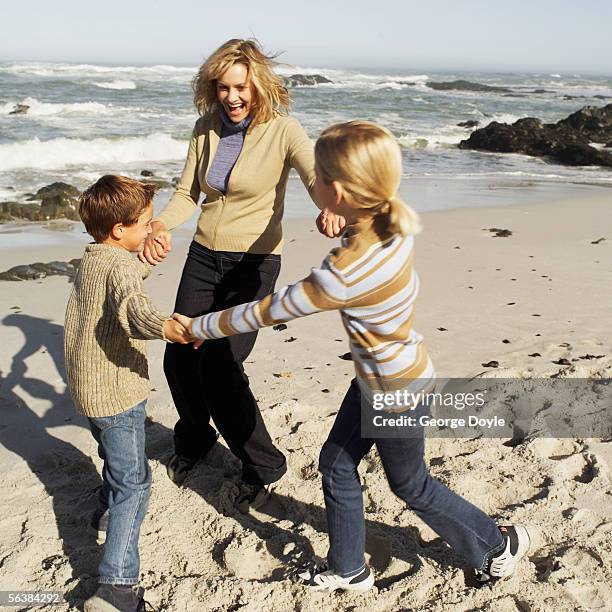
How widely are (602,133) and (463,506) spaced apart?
2381 centimetres

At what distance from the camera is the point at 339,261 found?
218cm

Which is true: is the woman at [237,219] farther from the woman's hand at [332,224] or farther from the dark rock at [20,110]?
the dark rock at [20,110]

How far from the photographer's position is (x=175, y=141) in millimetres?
17641

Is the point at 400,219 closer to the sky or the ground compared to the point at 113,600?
closer to the sky

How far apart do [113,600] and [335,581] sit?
0.80m

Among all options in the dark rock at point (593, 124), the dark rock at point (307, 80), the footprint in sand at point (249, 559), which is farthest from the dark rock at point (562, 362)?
the dark rock at point (307, 80)

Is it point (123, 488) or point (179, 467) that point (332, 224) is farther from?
point (179, 467)

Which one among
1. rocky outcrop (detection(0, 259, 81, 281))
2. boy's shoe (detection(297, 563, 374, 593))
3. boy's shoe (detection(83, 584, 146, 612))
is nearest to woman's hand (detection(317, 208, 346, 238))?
boy's shoe (detection(297, 563, 374, 593))

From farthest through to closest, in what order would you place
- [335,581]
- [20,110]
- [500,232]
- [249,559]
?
[20,110], [500,232], [249,559], [335,581]

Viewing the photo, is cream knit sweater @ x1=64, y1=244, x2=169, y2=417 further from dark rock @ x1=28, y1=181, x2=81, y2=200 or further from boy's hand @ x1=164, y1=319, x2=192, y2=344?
dark rock @ x1=28, y1=181, x2=81, y2=200

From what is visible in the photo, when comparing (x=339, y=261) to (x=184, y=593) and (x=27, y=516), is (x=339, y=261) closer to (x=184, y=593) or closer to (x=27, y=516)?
(x=184, y=593)

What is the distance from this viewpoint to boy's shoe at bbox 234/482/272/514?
325cm

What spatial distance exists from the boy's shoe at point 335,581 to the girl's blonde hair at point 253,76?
6.22 feet

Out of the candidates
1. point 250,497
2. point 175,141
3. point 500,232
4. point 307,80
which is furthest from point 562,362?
point 307,80
